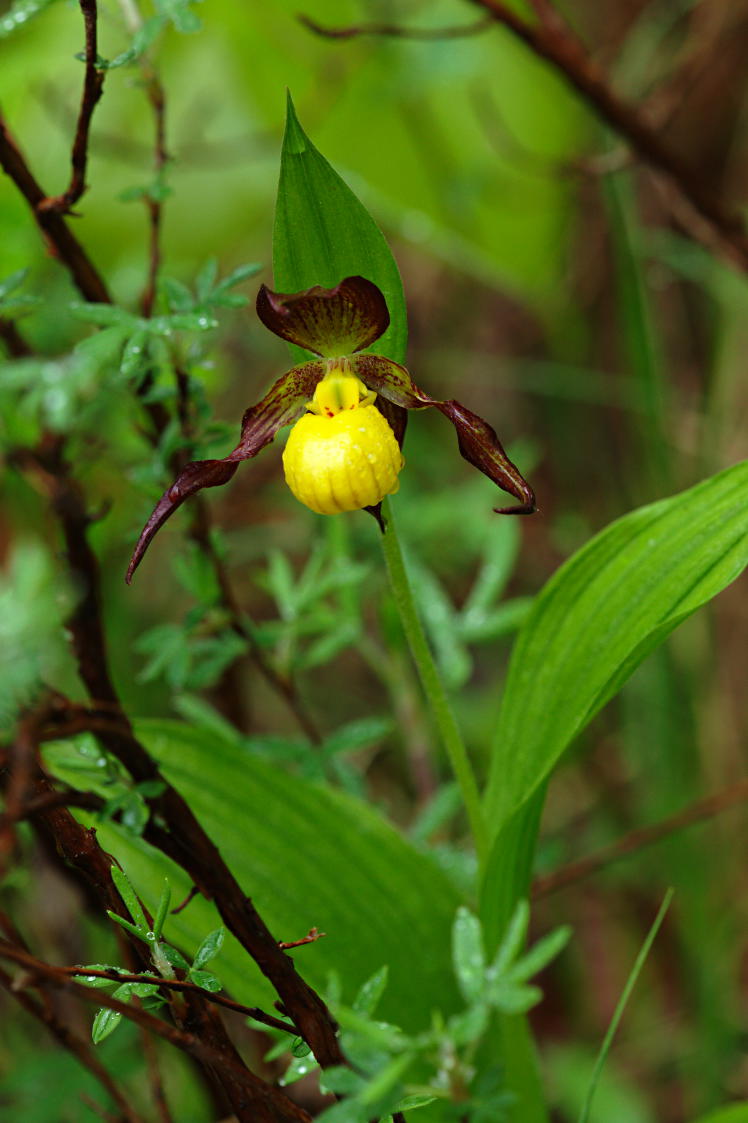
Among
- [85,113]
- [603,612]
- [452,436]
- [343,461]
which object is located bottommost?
[452,436]

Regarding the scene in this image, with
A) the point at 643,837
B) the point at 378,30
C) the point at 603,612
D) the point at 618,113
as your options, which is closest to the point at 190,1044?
the point at 603,612

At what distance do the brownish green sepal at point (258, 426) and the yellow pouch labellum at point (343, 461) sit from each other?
0.04 meters

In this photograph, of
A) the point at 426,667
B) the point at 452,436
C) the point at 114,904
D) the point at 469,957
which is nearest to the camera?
the point at 469,957

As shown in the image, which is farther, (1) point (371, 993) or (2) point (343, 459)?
(2) point (343, 459)

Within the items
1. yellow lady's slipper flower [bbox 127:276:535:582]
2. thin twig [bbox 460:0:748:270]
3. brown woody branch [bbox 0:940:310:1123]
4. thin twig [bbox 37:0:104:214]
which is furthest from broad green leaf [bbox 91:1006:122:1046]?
thin twig [bbox 460:0:748:270]

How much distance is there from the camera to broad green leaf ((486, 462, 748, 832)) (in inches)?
32.2

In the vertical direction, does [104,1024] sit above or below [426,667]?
above

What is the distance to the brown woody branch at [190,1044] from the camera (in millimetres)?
515

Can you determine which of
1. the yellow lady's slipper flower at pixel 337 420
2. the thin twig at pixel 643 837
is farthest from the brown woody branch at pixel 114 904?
the thin twig at pixel 643 837

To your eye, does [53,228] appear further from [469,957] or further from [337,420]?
[469,957]

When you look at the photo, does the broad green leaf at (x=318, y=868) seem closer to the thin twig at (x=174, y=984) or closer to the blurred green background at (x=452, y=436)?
the blurred green background at (x=452, y=436)

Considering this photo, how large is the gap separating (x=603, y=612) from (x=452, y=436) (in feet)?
4.75

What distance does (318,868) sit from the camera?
0.96 meters

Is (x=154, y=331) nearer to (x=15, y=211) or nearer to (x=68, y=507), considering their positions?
(x=68, y=507)
